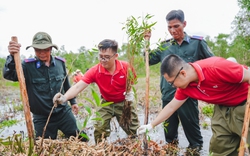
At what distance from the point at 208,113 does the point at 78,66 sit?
8.51m

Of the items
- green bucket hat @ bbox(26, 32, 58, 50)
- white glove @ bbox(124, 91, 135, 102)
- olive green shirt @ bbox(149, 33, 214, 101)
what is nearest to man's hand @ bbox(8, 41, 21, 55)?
green bucket hat @ bbox(26, 32, 58, 50)

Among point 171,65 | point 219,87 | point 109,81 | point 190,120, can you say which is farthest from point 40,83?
point 219,87

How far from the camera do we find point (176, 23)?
3023 millimetres

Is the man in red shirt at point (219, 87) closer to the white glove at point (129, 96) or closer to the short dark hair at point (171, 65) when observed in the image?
the short dark hair at point (171, 65)

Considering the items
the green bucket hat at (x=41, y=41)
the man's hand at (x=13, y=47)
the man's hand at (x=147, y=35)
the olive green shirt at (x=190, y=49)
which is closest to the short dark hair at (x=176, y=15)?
the olive green shirt at (x=190, y=49)

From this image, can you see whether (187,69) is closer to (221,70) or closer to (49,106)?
(221,70)

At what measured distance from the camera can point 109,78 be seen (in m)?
3.27

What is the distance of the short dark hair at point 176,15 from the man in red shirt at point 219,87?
0.98m

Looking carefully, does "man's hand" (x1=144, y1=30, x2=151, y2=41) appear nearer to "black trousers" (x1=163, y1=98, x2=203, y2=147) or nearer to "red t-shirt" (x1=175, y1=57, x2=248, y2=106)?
"red t-shirt" (x1=175, y1=57, x2=248, y2=106)

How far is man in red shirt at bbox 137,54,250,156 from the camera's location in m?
2.06

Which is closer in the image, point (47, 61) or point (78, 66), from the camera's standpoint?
point (47, 61)

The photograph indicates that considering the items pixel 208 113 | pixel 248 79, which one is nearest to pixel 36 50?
pixel 248 79

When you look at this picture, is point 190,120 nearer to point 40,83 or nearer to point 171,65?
point 171,65

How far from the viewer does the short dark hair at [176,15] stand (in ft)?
9.81
